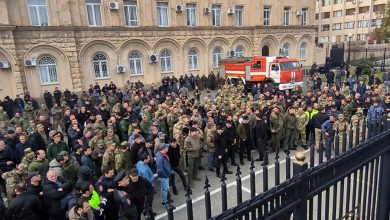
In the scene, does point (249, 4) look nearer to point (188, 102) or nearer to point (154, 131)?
point (188, 102)

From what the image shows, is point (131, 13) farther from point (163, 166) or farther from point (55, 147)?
point (163, 166)

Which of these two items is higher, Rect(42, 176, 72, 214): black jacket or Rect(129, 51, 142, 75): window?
Rect(129, 51, 142, 75): window

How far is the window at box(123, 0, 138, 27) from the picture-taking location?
77.7ft

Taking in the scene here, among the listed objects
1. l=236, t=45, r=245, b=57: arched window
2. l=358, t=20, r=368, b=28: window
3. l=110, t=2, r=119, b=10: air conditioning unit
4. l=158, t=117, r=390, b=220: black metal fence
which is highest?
l=358, t=20, r=368, b=28: window

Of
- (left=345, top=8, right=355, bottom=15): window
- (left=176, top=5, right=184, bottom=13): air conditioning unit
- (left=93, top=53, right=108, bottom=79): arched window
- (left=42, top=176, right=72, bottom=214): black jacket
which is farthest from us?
(left=345, top=8, right=355, bottom=15): window

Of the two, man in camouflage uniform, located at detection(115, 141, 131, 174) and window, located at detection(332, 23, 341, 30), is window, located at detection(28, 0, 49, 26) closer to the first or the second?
man in camouflage uniform, located at detection(115, 141, 131, 174)

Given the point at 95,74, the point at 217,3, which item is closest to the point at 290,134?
the point at 95,74

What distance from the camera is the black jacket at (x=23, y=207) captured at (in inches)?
195

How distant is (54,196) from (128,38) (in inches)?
782

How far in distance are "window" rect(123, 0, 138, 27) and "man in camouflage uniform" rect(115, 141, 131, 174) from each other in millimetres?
18998

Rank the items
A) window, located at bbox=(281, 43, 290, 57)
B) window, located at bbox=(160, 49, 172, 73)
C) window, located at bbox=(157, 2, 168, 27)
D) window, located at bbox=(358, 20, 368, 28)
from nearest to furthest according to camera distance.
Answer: window, located at bbox=(157, 2, 168, 27)
window, located at bbox=(160, 49, 172, 73)
window, located at bbox=(281, 43, 290, 57)
window, located at bbox=(358, 20, 368, 28)

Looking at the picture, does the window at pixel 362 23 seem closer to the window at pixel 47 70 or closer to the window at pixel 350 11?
the window at pixel 350 11

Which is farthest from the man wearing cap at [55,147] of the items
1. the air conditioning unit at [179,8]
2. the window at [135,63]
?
the air conditioning unit at [179,8]

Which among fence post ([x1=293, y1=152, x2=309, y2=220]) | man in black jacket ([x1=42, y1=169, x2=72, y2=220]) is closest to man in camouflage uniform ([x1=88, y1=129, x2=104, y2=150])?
man in black jacket ([x1=42, y1=169, x2=72, y2=220])
